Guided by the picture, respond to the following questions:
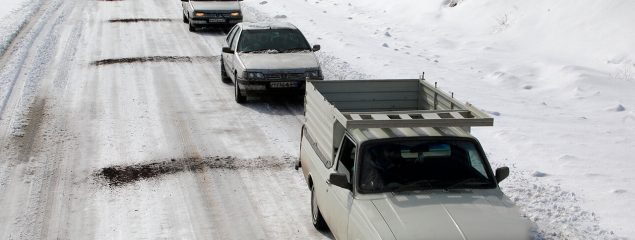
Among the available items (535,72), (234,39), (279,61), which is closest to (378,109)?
(279,61)

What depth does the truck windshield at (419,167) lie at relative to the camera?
6523mm

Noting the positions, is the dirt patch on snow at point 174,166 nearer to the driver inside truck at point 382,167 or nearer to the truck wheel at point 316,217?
the truck wheel at point 316,217

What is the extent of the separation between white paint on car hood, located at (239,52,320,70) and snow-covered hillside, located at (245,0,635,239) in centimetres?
216

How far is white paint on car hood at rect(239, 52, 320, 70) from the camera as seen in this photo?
547 inches

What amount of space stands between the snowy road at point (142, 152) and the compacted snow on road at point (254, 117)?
4cm

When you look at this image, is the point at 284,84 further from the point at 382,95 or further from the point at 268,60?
the point at 382,95

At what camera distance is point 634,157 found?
34.7ft

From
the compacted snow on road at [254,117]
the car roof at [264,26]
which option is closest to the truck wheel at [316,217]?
the compacted snow on road at [254,117]

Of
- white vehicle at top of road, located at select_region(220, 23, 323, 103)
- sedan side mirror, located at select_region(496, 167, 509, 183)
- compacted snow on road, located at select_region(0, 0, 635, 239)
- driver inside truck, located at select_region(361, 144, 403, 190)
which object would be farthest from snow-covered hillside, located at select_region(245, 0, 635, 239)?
driver inside truck, located at select_region(361, 144, 403, 190)

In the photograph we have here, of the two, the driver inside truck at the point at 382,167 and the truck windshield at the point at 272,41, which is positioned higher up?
the driver inside truck at the point at 382,167

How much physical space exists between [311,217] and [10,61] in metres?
13.4

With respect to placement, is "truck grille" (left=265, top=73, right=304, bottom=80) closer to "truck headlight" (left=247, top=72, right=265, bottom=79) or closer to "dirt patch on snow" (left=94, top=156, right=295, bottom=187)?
"truck headlight" (left=247, top=72, right=265, bottom=79)

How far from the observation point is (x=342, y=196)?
682 cm

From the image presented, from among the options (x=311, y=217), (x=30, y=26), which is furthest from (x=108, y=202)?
(x=30, y=26)
